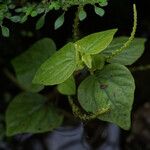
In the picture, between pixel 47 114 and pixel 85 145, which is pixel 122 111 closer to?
pixel 47 114

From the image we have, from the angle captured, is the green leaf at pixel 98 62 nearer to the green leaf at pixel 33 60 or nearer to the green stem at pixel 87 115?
the green stem at pixel 87 115

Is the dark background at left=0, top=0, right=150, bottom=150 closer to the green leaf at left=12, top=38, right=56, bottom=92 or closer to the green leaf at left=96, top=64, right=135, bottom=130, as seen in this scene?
the green leaf at left=12, top=38, right=56, bottom=92

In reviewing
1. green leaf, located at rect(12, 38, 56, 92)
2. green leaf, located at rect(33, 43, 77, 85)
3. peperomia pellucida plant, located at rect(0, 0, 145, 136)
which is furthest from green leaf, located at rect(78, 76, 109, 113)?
green leaf, located at rect(12, 38, 56, 92)

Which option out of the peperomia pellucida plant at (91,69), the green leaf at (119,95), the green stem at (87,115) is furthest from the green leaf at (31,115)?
the green leaf at (119,95)

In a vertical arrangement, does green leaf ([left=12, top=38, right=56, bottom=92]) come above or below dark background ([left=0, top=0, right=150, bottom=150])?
above

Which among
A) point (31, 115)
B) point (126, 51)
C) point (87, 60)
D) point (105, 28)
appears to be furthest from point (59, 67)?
point (105, 28)

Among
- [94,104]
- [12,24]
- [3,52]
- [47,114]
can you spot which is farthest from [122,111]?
[3,52]
